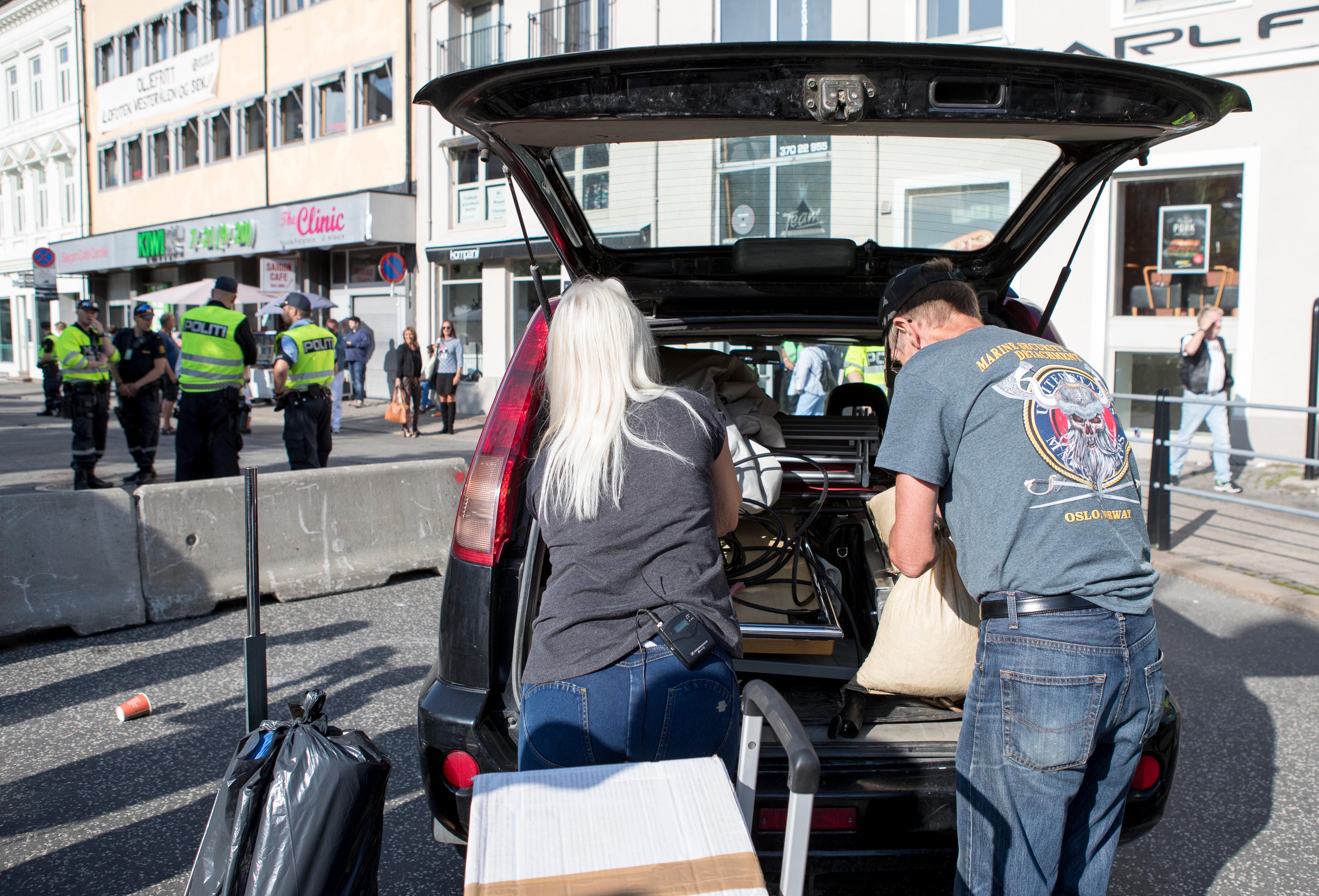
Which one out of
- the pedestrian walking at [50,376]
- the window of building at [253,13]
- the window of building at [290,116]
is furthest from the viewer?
the window of building at [253,13]

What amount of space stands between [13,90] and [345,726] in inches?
1618

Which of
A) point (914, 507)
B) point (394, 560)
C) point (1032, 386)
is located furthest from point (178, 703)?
point (1032, 386)

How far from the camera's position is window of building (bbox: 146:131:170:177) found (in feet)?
92.5

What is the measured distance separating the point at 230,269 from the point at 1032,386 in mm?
28391

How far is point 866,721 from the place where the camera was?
2.43 metres

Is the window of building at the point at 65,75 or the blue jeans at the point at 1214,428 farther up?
the window of building at the point at 65,75

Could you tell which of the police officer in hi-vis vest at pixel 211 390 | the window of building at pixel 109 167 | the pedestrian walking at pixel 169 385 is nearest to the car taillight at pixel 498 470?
the police officer in hi-vis vest at pixel 211 390

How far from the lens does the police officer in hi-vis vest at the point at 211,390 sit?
7.09 metres

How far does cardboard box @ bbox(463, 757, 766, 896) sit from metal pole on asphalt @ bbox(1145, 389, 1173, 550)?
6142 mm

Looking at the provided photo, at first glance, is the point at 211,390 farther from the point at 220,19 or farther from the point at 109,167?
the point at 109,167

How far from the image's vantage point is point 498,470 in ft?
7.61

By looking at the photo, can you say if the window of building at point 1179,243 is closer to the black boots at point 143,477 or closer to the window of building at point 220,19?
the black boots at point 143,477

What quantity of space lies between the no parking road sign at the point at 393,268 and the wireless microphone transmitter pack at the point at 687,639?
1725 cm

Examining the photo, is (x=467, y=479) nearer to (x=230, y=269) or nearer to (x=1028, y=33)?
(x=1028, y=33)
